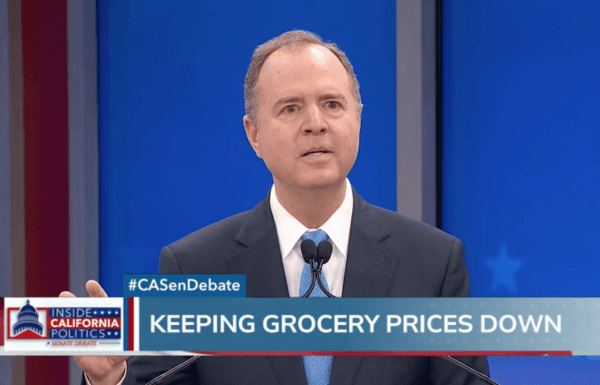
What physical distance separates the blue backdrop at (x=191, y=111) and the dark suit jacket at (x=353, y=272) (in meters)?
1.00

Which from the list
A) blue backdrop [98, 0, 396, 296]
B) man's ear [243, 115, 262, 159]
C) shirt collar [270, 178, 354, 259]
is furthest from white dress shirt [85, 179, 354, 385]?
blue backdrop [98, 0, 396, 296]

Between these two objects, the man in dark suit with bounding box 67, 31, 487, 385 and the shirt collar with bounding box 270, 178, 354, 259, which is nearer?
the man in dark suit with bounding box 67, 31, 487, 385

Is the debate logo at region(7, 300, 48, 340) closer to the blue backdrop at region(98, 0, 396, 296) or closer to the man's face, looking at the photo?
the man's face

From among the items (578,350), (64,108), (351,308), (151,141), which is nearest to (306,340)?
(351,308)

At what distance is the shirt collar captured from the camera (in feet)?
4.00

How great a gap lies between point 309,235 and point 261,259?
4.3 inches

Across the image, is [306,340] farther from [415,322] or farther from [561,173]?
[561,173]

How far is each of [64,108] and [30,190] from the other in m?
0.36

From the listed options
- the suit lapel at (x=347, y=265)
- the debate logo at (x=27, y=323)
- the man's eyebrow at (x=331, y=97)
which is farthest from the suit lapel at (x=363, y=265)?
the debate logo at (x=27, y=323)

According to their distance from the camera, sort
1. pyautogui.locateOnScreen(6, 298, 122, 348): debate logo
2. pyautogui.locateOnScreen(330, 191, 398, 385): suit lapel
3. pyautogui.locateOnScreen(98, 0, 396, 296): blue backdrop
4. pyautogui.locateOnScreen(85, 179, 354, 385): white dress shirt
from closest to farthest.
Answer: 1. pyautogui.locateOnScreen(6, 298, 122, 348): debate logo
2. pyautogui.locateOnScreen(330, 191, 398, 385): suit lapel
3. pyautogui.locateOnScreen(85, 179, 354, 385): white dress shirt
4. pyautogui.locateOnScreen(98, 0, 396, 296): blue backdrop

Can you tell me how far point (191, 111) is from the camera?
2439 mm

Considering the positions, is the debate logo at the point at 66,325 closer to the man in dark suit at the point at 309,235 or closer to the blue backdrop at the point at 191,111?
the man in dark suit at the point at 309,235

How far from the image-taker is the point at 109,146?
8.33 ft

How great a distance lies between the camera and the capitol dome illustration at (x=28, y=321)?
100 centimetres
